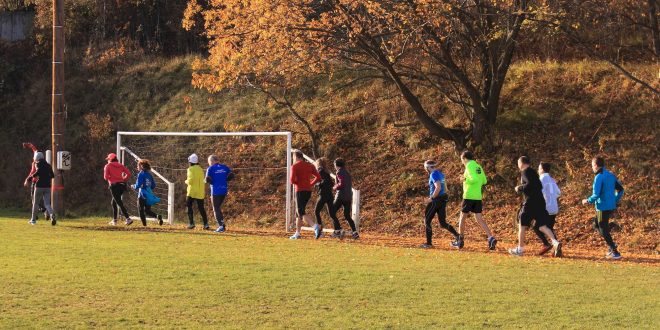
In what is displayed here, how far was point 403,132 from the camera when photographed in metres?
28.1

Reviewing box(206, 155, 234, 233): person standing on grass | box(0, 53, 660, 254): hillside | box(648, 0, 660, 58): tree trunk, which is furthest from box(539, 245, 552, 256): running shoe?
box(206, 155, 234, 233): person standing on grass

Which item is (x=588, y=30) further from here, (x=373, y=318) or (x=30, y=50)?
(x=30, y=50)

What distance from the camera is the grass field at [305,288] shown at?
10.0 meters

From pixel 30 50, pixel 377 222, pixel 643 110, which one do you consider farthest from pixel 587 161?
pixel 30 50

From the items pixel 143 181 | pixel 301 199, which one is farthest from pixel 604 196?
pixel 143 181

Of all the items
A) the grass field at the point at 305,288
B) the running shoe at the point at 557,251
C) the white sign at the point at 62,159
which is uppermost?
the white sign at the point at 62,159

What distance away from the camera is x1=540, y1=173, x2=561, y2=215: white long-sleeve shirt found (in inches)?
685

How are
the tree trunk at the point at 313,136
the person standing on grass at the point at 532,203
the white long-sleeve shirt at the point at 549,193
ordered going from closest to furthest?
the person standing on grass at the point at 532,203 < the white long-sleeve shirt at the point at 549,193 < the tree trunk at the point at 313,136

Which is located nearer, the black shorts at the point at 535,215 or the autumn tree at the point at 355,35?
the black shorts at the point at 535,215

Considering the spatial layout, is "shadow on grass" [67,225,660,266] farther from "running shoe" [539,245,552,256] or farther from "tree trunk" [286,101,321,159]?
"tree trunk" [286,101,321,159]

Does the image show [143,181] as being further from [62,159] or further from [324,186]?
[324,186]

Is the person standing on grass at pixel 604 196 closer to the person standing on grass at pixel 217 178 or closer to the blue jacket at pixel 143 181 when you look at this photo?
the person standing on grass at pixel 217 178

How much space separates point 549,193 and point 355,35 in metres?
6.55

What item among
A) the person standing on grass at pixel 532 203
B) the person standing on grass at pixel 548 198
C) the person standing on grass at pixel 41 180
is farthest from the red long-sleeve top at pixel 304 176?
the person standing on grass at pixel 41 180
